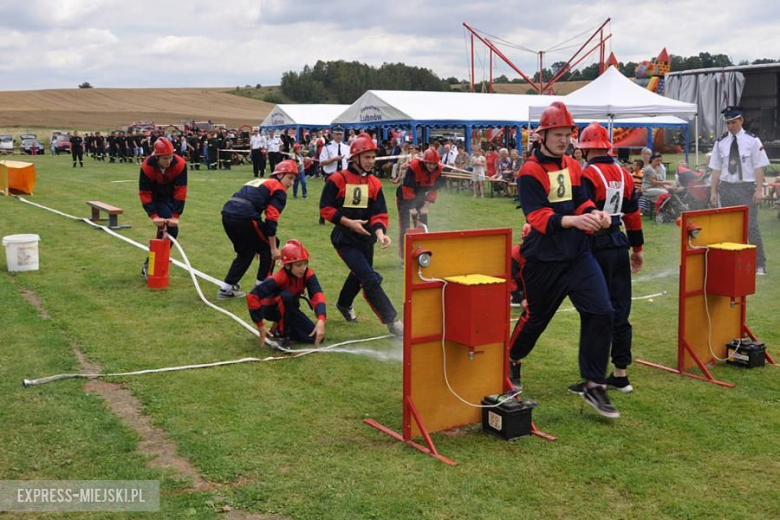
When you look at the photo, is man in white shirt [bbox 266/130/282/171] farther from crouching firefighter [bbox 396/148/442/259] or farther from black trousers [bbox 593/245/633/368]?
black trousers [bbox 593/245/633/368]

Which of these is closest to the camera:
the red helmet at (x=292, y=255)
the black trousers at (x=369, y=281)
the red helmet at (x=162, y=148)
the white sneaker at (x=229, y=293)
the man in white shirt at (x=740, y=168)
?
the red helmet at (x=292, y=255)

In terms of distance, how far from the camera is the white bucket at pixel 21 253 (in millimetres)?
11570

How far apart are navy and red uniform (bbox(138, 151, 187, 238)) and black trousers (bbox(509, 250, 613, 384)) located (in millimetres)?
6316

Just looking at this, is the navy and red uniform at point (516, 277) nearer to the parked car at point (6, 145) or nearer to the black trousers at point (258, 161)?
the black trousers at point (258, 161)

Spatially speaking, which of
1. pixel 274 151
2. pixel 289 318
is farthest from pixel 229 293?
pixel 274 151

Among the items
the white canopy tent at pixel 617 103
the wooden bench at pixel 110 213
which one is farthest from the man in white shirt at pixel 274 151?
the wooden bench at pixel 110 213

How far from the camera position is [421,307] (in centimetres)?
528

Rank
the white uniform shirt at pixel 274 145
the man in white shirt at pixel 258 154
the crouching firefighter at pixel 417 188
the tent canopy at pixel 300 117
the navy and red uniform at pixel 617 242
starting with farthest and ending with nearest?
Answer: the tent canopy at pixel 300 117, the man in white shirt at pixel 258 154, the white uniform shirt at pixel 274 145, the crouching firefighter at pixel 417 188, the navy and red uniform at pixel 617 242

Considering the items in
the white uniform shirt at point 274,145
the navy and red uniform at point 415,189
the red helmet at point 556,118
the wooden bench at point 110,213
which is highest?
the white uniform shirt at point 274,145

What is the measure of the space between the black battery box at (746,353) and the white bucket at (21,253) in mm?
9257

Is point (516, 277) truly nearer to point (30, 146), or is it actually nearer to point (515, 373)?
point (515, 373)

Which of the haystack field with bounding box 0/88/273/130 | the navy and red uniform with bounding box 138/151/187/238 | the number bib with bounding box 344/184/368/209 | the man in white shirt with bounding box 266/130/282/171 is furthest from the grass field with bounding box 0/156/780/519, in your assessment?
the haystack field with bounding box 0/88/273/130

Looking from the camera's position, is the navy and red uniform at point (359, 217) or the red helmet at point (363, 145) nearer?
the red helmet at point (363, 145)

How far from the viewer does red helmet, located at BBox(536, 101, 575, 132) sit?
5523mm
